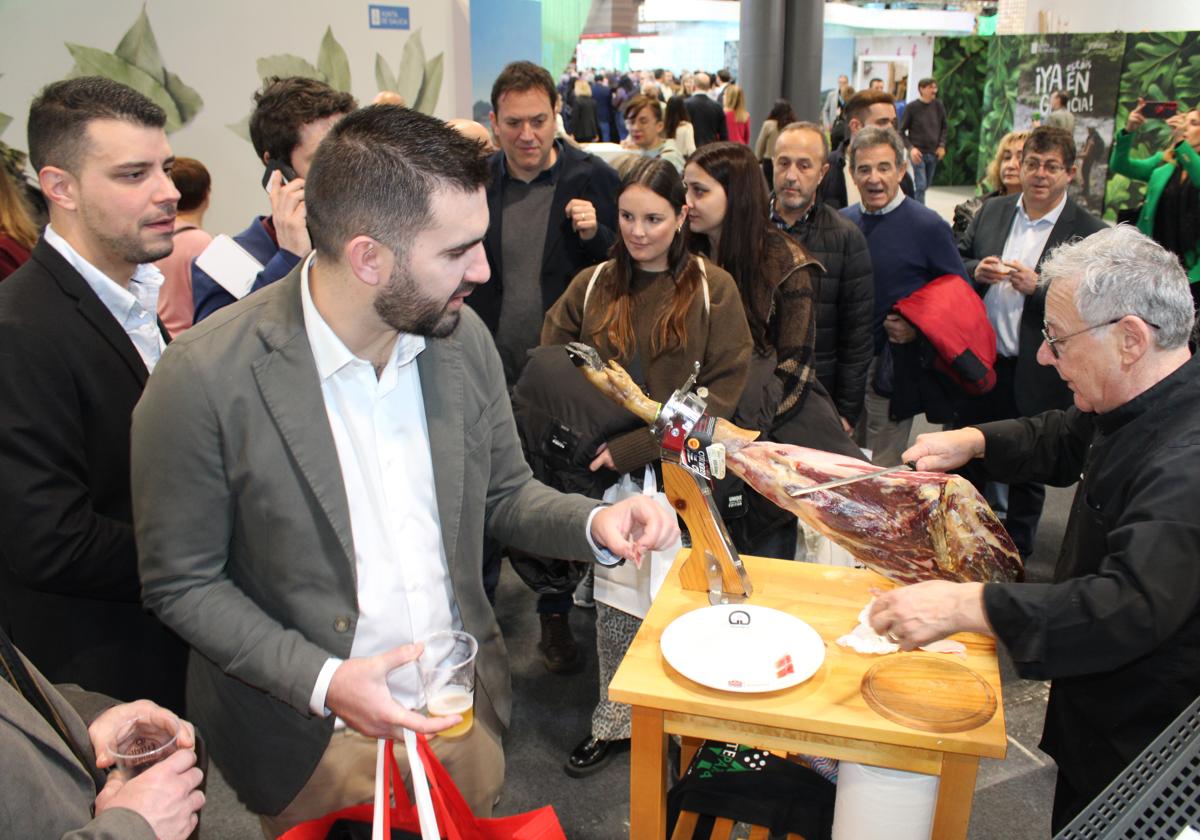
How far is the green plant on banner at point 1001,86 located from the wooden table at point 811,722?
31.7 ft

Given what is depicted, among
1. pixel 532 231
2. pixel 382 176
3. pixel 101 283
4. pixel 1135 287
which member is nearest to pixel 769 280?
pixel 532 231

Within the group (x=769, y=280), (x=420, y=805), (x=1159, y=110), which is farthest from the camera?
(x=1159, y=110)

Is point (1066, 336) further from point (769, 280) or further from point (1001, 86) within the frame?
point (1001, 86)

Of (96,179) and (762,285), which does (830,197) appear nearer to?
(762,285)

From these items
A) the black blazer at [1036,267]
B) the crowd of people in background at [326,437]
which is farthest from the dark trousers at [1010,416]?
the crowd of people in background at [326,437]

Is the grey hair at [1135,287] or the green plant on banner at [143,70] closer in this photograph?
the grey hair at [1135,287]

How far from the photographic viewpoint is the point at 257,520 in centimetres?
142

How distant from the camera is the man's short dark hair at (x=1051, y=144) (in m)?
3.67

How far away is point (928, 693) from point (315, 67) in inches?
152

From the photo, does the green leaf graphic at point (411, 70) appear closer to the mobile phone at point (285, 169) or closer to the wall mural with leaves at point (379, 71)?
the wall mural with leaves at point (379, 71)

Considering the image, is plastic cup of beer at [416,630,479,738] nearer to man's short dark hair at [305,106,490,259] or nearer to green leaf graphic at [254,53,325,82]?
man's short dark hair at [305,106,490,259]

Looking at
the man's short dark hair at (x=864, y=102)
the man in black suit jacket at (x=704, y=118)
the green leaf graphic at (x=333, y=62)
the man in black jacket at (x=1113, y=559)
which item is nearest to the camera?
the man in black jacket at (x=1113, y=559)

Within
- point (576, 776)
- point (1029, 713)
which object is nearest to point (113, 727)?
point (576, 776)

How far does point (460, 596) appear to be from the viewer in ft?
5.24
